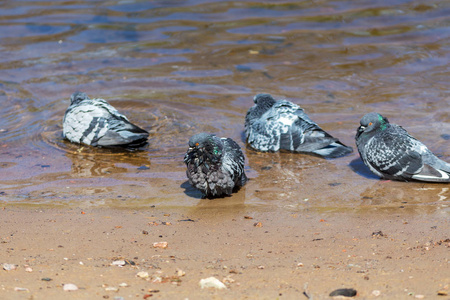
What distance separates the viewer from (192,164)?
6.29 m

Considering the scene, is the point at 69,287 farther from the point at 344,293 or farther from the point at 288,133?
the point at 288,133

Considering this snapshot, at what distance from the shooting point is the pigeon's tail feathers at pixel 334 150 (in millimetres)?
7559

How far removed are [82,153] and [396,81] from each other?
5.78 m

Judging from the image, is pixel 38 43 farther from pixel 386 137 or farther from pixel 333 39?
pixel 386 137

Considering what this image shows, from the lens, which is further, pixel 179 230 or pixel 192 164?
pixel 192 164

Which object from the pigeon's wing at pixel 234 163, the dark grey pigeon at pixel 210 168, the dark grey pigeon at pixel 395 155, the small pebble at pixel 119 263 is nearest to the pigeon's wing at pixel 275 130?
the dark grey pigeon at pixel 395 155

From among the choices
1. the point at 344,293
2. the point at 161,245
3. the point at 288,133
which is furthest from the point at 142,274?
the point at 288,133

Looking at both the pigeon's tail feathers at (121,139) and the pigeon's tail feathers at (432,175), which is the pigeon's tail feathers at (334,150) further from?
the pigeon's tail feathers at (121,139)

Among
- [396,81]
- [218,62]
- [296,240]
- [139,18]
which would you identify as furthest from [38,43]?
[296,240]

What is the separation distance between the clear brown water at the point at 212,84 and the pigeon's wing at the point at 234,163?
16 centimetres

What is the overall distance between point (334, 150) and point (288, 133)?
70 centimetres

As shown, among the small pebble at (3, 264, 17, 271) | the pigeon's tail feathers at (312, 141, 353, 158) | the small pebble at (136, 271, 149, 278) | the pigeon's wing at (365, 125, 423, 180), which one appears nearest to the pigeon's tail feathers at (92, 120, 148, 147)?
the pigeon's tail feathers at (312, 141, 353, 158)

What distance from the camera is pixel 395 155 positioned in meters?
6.64

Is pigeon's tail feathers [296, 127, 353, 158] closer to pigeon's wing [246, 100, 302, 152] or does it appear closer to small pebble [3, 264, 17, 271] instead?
pigeon's wing [246, 100, 302, 152]
